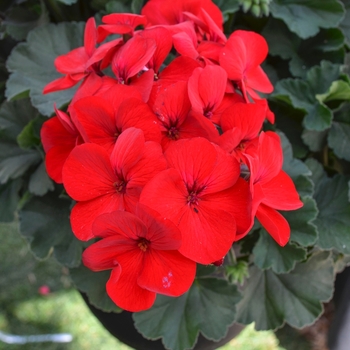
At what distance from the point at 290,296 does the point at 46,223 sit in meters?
0.54

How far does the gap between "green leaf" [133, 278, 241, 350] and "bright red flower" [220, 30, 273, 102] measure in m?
0.38

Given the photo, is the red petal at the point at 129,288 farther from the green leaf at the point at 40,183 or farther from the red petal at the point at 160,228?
the green leaf at the point at 40,183

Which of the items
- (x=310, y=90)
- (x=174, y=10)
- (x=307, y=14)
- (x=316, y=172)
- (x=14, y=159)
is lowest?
(x=14, y=159)

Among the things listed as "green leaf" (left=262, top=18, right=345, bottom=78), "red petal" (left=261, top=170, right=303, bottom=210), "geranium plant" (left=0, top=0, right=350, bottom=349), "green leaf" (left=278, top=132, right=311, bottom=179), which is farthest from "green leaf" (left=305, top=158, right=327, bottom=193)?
"red petal" (left=261, top=170, right=303, bottom=210)

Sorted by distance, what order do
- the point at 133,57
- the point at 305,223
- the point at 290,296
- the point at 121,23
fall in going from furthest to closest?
the point at 290,296, the point at 305,223, the point at 121,23, the point at 133,57

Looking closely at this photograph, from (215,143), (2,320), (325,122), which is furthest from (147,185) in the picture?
(2,320)

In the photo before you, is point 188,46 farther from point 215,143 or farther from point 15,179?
point 15,179

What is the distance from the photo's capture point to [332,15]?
1060 millimetres

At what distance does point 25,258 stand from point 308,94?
1455 millimetres

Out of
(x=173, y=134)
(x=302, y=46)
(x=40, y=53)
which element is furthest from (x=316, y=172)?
(x=40, y=53)

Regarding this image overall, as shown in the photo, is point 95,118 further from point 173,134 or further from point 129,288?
point 129,288

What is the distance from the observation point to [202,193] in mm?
500

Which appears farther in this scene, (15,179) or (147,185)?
(15,179)

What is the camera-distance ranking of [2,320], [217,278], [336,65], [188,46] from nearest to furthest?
[188,46]
[217,278]
[336,65]
[2,320]
